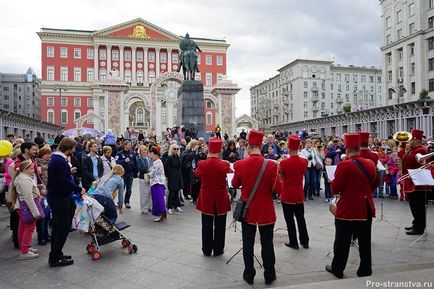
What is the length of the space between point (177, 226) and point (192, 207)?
2.44 meters

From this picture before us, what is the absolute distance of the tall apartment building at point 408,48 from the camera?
48.3 metres

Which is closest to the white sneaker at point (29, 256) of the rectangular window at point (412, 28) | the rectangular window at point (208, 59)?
the rectangular window at point (412, 28)

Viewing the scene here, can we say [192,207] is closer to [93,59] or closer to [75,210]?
[75,210]

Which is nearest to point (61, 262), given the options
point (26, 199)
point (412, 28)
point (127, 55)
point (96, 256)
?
point (96, 256)

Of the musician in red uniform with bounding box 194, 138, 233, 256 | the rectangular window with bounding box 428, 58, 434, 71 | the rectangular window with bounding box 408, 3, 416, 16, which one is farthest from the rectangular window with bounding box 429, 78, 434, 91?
the musician in red uniform with bounding box 194, 138, 233, 256

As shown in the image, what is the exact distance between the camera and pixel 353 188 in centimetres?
500

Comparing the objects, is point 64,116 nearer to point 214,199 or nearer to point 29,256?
point 29,256

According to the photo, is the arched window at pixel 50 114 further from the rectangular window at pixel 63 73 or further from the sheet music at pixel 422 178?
the sheet music at pixel 422 178

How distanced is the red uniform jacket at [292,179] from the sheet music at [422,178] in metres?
2.13

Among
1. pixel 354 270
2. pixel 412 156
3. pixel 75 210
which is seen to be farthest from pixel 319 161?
pixel 75 210

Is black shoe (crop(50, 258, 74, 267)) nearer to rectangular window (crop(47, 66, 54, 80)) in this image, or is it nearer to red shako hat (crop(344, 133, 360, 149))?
red shako hat (crop(344, 133, 360, 149))

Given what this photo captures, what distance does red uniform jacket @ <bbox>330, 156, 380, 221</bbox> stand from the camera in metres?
4.97

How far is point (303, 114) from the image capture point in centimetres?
8575

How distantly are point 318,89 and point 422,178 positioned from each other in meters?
83.2
